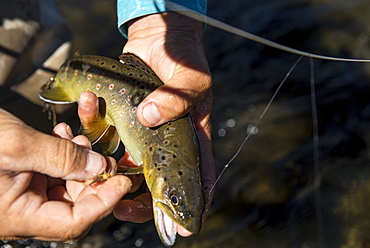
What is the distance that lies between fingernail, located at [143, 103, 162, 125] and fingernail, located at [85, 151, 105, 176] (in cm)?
43

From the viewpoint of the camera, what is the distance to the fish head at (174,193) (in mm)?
2480

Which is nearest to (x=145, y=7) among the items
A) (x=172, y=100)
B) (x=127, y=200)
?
(x=172, y=100)

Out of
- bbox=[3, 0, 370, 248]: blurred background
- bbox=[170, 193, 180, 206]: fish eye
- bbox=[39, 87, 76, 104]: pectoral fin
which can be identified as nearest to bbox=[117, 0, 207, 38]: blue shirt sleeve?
bbox=[39, 87, 76, 104]: pectoral fin

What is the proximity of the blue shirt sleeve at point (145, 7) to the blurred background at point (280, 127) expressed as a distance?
7.47 feet

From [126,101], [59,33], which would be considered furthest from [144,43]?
[59,33]

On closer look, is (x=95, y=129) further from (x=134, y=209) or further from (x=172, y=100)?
(x=172, y=100)

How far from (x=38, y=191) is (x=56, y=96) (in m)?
1.28

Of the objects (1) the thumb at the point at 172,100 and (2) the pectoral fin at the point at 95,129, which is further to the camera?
(2) the pectoral fin at the point at 95,129

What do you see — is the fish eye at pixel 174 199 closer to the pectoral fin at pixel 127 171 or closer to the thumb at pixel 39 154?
the pectoral fin at pixel 127 171

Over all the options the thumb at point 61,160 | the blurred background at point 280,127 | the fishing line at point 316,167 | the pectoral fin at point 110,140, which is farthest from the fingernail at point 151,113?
the fishing line at point 316,167

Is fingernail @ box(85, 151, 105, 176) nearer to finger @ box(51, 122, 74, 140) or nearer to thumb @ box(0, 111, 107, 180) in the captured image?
thumb @ box(0, 111, 107, 180)

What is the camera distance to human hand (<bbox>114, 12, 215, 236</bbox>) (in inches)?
105

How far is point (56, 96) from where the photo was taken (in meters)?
3.50

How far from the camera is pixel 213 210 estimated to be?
15.5 feet
